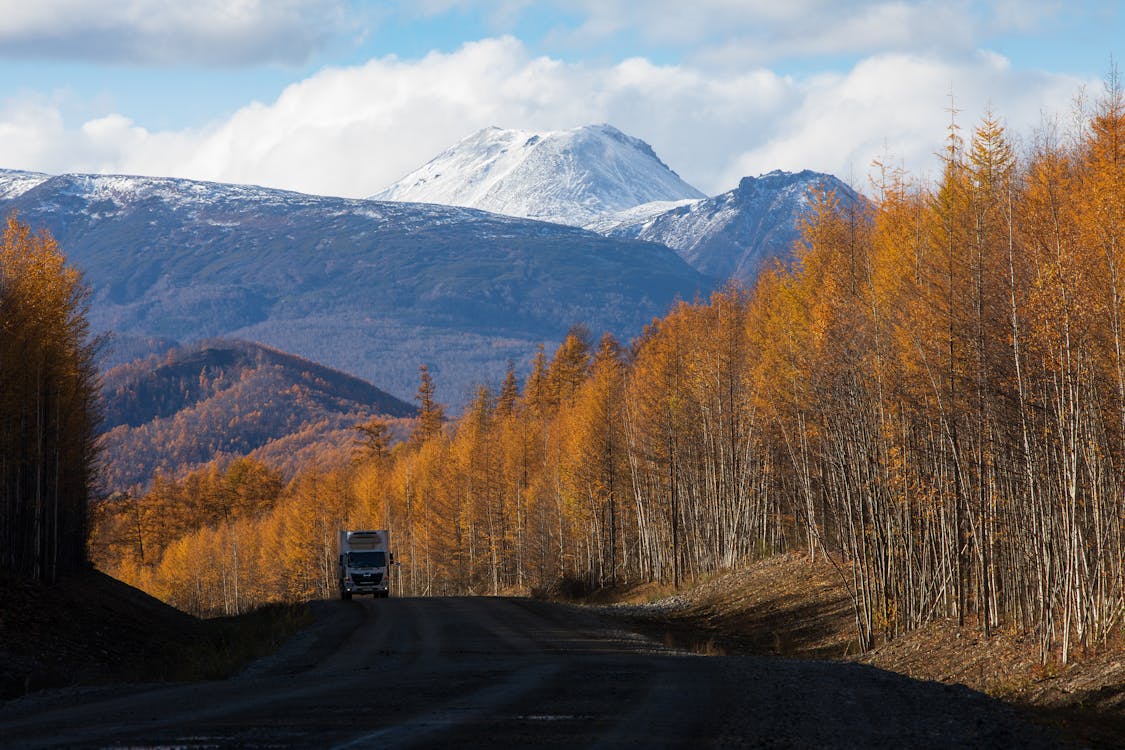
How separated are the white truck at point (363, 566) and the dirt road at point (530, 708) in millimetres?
30585

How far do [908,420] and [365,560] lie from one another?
33.6 meters

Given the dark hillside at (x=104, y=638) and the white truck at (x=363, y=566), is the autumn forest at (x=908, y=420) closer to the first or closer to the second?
the white truck at (x=363, y=566)

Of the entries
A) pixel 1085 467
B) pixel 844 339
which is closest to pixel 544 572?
pixel 844 339

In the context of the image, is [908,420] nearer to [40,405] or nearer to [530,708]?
[530,708]

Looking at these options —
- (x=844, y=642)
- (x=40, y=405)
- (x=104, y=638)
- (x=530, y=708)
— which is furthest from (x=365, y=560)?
(x=530, y=708)

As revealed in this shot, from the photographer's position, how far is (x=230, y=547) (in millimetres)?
105500

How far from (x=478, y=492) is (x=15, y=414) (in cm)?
4315

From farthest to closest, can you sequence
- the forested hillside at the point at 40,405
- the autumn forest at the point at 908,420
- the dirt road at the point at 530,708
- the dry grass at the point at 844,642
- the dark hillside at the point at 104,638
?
the forested hillside at the point at 40,405 < the dark hillside at the point at 104,638 < the autumn forest at the point at 908,420 < the dry grass at the point at 844,642 < the dirt road at the point at 530,708

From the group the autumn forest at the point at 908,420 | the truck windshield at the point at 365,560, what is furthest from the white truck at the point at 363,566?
the autumn forest at the point at 908,420

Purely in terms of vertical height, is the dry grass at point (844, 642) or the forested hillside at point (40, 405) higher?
the forested hillside at point (40, 405)

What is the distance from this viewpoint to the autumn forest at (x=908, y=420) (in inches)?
638

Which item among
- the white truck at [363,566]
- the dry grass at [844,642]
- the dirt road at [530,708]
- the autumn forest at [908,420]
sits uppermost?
the autumn forest at [908,420]

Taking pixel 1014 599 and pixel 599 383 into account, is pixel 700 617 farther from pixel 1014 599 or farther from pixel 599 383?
pixel 599 383

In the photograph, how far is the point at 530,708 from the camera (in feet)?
40.5
